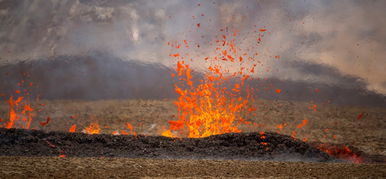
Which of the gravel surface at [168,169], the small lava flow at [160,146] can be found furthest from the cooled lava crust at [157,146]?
the gravel surface at [168,169]

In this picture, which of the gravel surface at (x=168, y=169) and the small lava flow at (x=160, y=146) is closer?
the gravel surface at (x=168, y=169)

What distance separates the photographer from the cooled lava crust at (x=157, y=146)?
369 inches

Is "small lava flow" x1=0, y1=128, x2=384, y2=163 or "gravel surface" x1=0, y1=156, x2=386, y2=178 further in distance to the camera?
"small lava flow" x1=0, y1=128, x2=384, y2=163

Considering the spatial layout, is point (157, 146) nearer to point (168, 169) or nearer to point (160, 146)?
point (160, 146)

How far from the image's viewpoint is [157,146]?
9789 mm

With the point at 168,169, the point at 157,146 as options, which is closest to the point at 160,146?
the point at 157,146

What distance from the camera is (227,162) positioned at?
806 centimetres

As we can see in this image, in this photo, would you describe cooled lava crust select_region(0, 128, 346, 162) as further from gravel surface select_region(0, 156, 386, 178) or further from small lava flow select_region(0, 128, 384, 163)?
gravel surface select_region(0, 156, 386, 178)

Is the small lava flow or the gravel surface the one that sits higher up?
the small lava flow

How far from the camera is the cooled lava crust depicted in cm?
938

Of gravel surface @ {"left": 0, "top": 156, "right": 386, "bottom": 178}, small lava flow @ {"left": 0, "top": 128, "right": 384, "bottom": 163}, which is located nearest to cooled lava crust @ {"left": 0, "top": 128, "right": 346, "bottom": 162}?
small lava flow @ {"left": 0, "top": 128, "right": 384, "bottom": 163}

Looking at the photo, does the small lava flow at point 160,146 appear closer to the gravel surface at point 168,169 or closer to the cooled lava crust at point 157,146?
the cooled lava crust at point 157,146

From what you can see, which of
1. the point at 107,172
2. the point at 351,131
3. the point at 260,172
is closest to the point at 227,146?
the point at 260,172

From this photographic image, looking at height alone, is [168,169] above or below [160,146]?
below
